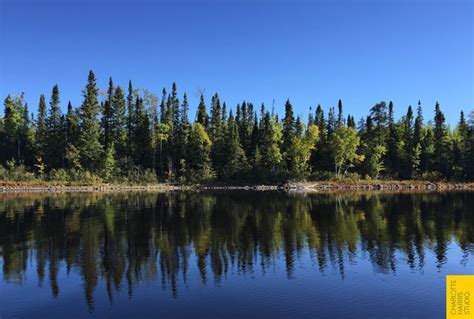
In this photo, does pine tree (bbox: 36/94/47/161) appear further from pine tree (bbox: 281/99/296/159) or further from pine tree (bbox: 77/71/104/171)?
pine tree (bbox: 281/99/296/159)

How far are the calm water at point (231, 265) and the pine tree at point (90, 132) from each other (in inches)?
2397

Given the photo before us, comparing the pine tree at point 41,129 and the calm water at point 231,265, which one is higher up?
the pine tree at point 41,129

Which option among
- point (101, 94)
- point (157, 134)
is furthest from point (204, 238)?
point (101, 94)

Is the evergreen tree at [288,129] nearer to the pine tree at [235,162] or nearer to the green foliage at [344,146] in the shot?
the green foliage at [344,146]

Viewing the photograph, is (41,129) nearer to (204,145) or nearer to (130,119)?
(130,119)

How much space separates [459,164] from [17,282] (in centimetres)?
11355

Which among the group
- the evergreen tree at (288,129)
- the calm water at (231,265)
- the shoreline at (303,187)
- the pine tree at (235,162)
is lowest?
the calm water at (231,265)

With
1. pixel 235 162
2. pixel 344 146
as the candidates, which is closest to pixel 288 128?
pixel 344 146

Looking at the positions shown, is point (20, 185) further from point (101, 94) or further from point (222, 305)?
point (222, 305)

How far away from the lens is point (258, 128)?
12206cm

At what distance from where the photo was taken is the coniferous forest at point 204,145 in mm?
106312

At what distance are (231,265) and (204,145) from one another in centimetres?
8628

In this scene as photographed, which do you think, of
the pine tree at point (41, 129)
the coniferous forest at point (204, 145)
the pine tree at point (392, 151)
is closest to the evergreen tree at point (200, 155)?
the coniferous forest at point (204, 145)

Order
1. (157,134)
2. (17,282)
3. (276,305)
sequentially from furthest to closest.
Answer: (157,134) < (17,282) < (276,305)
